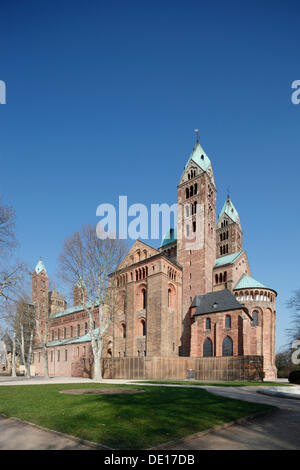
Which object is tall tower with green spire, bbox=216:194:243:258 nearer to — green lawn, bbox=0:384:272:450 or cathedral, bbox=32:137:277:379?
cathedral, bbox=32:137:277:379

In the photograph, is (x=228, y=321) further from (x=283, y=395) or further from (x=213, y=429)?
(x=213, y=429)

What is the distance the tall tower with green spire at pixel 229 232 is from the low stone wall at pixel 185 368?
32.7 metres

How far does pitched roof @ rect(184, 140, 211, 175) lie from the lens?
58.4 m

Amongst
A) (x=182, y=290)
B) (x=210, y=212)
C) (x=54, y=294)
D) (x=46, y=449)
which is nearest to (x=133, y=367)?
(x=182, y=290)

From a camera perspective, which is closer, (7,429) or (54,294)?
(7,429)

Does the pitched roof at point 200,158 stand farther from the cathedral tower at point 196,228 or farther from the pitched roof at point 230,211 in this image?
the pitched roof at point 230,211

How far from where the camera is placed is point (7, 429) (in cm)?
924

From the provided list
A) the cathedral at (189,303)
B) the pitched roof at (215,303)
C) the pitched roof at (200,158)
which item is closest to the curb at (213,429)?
the cathedral at (189,303)

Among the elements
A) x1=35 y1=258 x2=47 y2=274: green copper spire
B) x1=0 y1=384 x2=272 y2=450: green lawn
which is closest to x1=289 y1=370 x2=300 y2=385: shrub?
x1=0 y1=384 x2=272 y2=450: green lawn

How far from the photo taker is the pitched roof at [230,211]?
72.9 m

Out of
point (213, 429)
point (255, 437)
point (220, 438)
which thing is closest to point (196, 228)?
point (213, 429)

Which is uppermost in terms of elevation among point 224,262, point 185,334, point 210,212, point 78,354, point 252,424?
point 210,212

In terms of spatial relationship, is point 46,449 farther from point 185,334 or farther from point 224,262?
point 224,262
